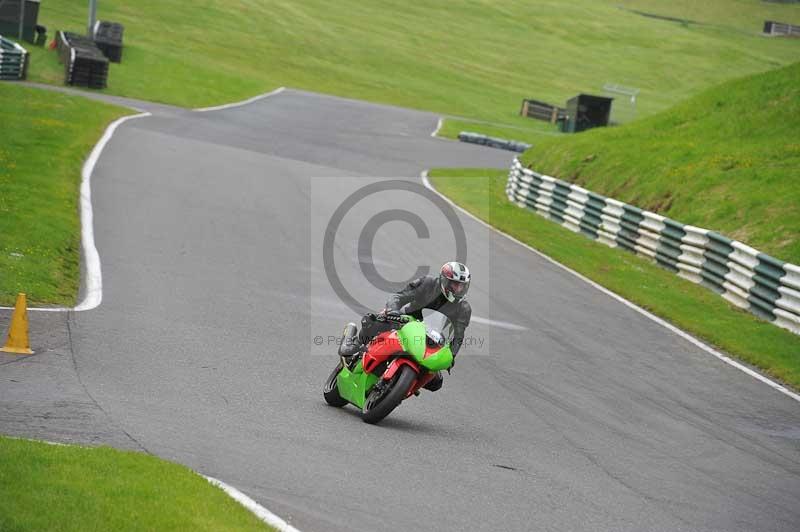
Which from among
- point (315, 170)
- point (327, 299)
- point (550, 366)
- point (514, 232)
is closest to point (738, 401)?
point (550, 366)

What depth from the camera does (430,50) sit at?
301 feet

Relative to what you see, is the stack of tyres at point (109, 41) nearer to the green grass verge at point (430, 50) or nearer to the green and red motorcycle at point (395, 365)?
the green grass verge at point (430, 50)

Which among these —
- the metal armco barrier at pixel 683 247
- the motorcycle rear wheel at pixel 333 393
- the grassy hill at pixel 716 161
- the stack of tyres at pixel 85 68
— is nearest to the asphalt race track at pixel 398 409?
the motorcycle rear wheel at pixel 333 393

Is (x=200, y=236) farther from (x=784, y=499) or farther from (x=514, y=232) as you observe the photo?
(x=784, y=499)

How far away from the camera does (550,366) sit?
14.1m

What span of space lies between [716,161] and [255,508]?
80.8ft

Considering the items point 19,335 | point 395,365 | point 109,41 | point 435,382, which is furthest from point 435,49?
point 395,365

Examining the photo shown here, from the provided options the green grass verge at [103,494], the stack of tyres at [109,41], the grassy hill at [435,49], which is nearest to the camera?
the green grass verge at [103,494]

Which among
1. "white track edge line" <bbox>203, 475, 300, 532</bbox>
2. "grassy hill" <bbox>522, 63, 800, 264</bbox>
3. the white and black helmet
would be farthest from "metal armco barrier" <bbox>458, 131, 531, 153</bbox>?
"white track edge line" <bbox>203, 475, 300, 532</bbox>

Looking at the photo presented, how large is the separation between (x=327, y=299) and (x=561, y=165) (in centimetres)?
2075

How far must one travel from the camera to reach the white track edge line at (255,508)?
730cm

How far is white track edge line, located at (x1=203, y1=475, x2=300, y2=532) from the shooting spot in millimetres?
7297

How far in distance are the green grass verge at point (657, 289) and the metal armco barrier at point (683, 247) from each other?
268 mm

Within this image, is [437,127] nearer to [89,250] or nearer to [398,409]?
[89,250]
